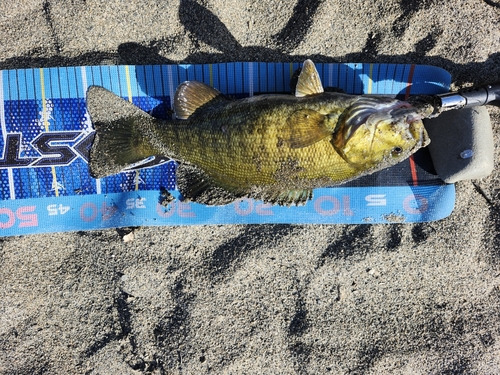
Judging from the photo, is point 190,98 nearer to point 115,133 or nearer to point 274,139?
point 115,133

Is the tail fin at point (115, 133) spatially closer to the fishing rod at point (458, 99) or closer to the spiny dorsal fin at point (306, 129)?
the spiny dorsal fin at point (306, 129)

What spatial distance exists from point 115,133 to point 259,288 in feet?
5.89

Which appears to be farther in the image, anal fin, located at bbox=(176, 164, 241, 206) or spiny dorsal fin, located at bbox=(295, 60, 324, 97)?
anal fin, located at bbox=(176, 164, 241, 206)

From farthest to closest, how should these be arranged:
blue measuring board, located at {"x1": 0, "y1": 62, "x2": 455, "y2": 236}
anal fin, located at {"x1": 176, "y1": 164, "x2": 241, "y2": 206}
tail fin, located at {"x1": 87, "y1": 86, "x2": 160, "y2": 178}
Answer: blue measuring board, located at {"x1": 0, "y1": 62, "x2": 455, "y2": 236}
tail fin, located at {"x1": 87, "y1": 86, "x2": 160, "y2": 178}
anal fin, located at {"x1": 176, "y1": 164, "x2": 241, "y2": 206}

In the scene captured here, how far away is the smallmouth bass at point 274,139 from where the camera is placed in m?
2.47

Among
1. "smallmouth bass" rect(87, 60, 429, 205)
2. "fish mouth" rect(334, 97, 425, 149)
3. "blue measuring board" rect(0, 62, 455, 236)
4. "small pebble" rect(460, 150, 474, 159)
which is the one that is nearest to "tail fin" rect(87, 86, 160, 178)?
"smallmouth bass" rect(87, 60, 429, 205)

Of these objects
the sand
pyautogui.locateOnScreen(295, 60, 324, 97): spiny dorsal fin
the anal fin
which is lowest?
the sand

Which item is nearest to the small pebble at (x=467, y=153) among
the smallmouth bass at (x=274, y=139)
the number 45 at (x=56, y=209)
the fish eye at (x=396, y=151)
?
the smallmouth bass at (x=274, y=139)

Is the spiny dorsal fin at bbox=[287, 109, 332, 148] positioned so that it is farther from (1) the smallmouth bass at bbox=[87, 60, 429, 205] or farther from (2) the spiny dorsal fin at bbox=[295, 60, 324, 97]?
(2) the spiny dorsal fin at bbox=[295, 60, 324, 97]

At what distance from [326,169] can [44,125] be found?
2.42 m

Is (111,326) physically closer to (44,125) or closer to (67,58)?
(44,125)

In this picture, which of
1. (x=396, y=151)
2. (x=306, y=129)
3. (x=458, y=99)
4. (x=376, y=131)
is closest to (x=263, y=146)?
(x=306, y=129)

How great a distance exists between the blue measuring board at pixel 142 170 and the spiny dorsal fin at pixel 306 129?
86cm

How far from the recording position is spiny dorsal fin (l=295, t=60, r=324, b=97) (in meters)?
2.71
